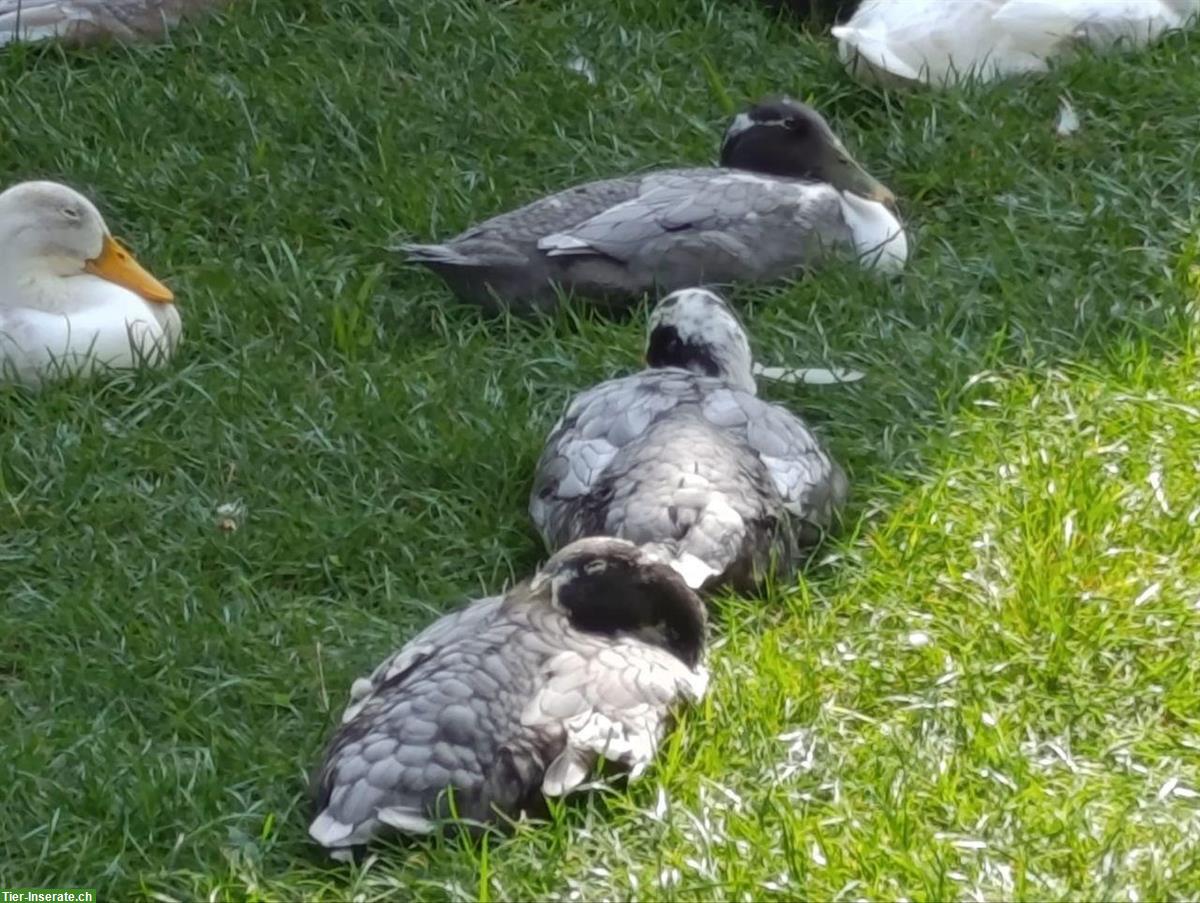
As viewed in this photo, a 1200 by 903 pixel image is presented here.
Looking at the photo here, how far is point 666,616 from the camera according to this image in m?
4.17

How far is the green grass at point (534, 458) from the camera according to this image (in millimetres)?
3832

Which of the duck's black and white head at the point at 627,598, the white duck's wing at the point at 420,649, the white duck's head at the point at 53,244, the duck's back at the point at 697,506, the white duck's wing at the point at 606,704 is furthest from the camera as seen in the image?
the white duck's head at the point at 53,244

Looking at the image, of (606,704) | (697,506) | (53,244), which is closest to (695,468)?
(697,506)

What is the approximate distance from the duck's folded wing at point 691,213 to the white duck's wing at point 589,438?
802 mm

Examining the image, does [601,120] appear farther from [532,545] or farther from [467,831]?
[467,831]

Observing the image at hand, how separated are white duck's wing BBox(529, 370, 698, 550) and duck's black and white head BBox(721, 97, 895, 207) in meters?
1.30

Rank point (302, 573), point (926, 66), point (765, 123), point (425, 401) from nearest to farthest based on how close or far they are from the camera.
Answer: point (302, 573), point (425, 401), point (765, 123), point (926, 66)

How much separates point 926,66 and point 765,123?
2.86ft

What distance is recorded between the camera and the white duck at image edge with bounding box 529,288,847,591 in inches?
176

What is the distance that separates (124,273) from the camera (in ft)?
19.2

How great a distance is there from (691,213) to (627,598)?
1.94 metres

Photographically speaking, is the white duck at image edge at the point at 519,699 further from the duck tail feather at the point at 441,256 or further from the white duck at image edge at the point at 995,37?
the white duck at image edge at the point at 995,37

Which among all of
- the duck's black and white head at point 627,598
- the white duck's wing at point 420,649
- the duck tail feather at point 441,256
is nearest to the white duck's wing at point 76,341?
the duck tail feather at point 441,256

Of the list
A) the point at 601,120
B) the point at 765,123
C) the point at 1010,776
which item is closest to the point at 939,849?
the point at 1010,776
